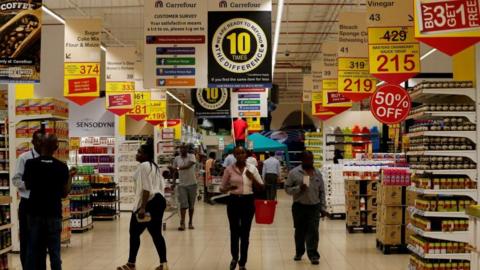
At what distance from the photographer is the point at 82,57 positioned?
46.7 feet

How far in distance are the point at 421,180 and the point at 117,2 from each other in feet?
41.4

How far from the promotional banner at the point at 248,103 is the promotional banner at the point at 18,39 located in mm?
11338

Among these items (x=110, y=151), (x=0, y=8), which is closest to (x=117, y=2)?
(x=110, y=151)

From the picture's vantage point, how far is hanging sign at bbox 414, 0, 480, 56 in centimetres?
684

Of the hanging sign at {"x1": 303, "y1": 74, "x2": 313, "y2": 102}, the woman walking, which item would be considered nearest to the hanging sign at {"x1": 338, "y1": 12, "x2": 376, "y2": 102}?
the woman walking

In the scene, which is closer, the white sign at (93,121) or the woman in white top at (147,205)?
the woman in white top at (147,205)

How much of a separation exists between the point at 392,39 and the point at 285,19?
1028cm

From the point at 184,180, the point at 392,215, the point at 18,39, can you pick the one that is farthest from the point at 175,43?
the point at 392,215

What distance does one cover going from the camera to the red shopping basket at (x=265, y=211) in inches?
367

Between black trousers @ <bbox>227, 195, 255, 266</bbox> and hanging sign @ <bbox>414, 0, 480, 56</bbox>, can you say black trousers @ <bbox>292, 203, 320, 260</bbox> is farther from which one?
hanging sign @ <bbox>414, 0, 480, 56</bbox>

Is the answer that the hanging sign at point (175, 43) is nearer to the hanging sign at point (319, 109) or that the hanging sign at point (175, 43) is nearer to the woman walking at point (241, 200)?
the woman walking at point (241, 200)

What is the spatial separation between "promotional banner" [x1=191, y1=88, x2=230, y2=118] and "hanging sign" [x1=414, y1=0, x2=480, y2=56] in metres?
13.1

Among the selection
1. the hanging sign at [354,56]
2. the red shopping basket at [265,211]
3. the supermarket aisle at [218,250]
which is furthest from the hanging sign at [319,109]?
the red shopping basket at [265,211]

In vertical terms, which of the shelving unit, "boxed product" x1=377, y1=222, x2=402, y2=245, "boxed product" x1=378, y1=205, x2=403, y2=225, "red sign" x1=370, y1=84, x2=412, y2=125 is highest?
"red sign" x1=370, y1=84, x2=412, y2=125
